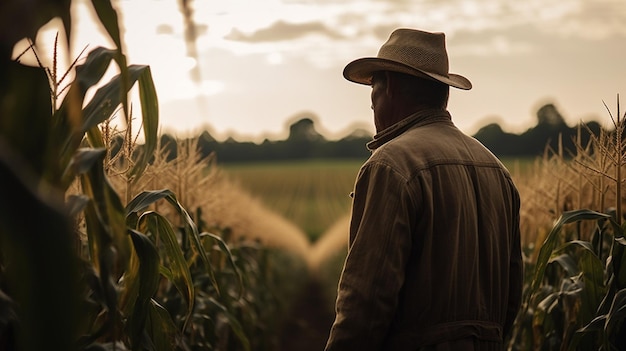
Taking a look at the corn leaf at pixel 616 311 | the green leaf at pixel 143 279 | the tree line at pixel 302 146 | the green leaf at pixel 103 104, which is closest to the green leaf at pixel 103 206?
the green leaf at pixel 103 104

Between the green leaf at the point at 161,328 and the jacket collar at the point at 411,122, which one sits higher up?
the jacket collar at the point at 411,122

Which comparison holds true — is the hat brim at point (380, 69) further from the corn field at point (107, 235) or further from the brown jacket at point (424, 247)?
the corn field at point (107, 235)

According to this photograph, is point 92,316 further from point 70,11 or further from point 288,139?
point 288,139

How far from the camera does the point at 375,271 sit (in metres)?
2.49

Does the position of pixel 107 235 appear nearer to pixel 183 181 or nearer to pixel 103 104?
pixel 103 104

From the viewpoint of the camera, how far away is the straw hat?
2.84 meters

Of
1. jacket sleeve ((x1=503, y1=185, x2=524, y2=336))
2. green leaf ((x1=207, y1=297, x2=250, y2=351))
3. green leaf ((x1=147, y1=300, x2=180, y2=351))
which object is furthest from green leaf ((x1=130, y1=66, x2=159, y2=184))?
green leaf ((x1=207, y1=297, x2=250, y2=351))

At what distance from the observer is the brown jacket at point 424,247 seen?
2.50 m

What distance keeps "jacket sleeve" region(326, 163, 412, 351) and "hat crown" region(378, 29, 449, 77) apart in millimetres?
518

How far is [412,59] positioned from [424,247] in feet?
2.33

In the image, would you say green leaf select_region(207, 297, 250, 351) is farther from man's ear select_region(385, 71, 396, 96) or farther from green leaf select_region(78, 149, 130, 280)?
green leaf select_region(78, 149, 130, 280)

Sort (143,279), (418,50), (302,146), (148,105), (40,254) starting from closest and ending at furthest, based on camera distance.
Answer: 1. (40,254)
2. (148,105)
3. (143,279)
4. (418,50)
5. (302,146)

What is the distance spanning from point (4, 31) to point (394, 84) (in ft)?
6.46

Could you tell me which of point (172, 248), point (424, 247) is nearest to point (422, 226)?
point (424, 247)
